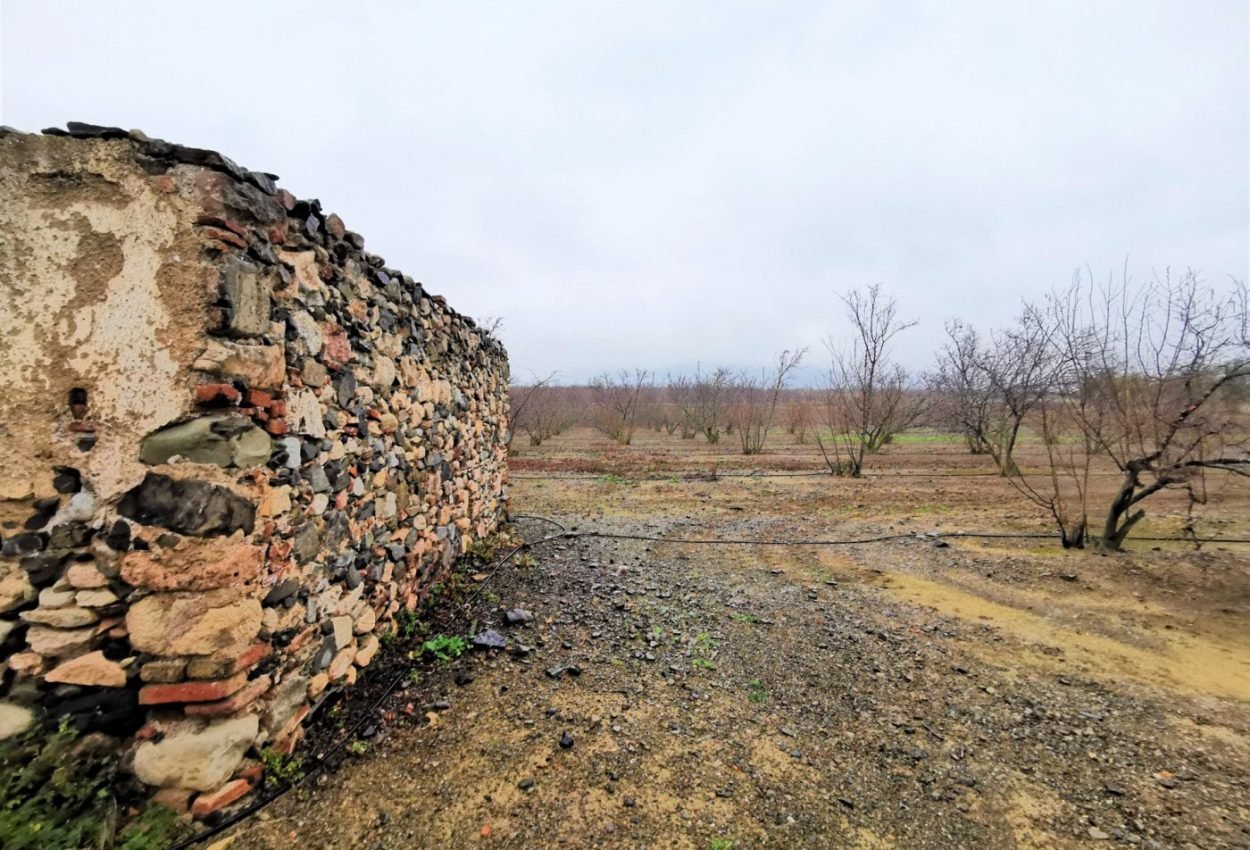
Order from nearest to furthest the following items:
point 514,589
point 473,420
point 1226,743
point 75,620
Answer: point 75,620 → point 1226,743 → point 514,589 → point 473,420

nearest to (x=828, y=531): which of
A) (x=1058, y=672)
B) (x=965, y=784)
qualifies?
(x=1058, y=672)

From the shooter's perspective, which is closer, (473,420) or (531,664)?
(531,664)

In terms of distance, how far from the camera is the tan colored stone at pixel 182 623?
1.74m

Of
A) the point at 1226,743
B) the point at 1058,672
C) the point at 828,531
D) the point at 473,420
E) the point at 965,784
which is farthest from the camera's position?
the point at 828,531

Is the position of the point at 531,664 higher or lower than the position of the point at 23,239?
lower

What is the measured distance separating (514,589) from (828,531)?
4.27 meters

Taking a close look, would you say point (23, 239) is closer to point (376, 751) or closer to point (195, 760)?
point (195, 760)

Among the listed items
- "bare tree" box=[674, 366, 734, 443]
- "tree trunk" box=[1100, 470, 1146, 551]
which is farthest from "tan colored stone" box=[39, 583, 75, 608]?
"bare tree" box=[674, 366, 734, 443]

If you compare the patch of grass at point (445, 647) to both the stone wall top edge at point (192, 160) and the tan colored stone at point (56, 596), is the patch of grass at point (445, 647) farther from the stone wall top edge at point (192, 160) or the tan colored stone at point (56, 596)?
the stone wall top edge at point (192, 160)

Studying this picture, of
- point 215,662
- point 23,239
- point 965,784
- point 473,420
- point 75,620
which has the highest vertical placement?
point 23,239

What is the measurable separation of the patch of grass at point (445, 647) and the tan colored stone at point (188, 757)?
1.23 m

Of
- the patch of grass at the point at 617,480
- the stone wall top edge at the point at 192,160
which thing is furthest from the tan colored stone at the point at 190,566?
the patch of grass at the point at 617,480

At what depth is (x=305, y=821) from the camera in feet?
5.90

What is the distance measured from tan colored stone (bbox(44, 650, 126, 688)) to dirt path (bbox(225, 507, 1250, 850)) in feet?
2.35
